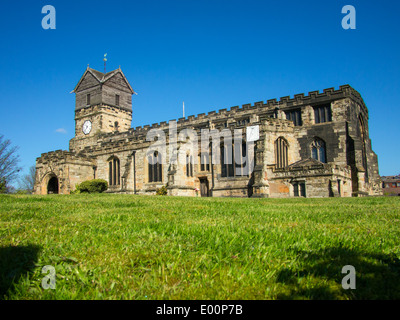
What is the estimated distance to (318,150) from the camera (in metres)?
29.9

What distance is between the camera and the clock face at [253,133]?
27.0 m

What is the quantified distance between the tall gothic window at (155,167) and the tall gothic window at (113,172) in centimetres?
445

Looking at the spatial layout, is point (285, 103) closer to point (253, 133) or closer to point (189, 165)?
point (253, 133)

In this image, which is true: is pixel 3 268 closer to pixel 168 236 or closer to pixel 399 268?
pixel 168 236

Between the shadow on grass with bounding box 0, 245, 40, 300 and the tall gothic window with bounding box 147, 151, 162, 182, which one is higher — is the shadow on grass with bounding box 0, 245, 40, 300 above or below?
below

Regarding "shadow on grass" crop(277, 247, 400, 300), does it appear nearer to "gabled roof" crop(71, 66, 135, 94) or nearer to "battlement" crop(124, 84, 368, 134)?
"battlement" crop(124, 84, 368, 134)

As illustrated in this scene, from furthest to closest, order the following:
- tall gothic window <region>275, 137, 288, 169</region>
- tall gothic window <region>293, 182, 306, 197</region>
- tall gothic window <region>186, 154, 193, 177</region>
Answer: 1. tall gothic window <region>186, 154, 193, 177</region>
2. tall gothic window <region>275, 137, 288, 169</region>
3. tall gothic window <region>293, 182, 306, 197</region>

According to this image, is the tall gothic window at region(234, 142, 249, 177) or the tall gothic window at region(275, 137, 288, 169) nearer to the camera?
the tall gothic window at region(234, 142, 249, 177)

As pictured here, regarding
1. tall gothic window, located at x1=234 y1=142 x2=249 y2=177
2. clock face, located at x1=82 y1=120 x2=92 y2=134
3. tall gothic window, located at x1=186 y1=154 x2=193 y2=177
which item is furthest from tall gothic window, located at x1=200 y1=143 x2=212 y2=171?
clock face, located at x1=82 y1=120 x2=92 y2=134

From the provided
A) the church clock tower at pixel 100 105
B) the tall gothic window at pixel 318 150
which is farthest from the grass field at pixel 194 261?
the church clock tower at pixel 100 105

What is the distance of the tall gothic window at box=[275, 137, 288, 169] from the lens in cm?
2877
